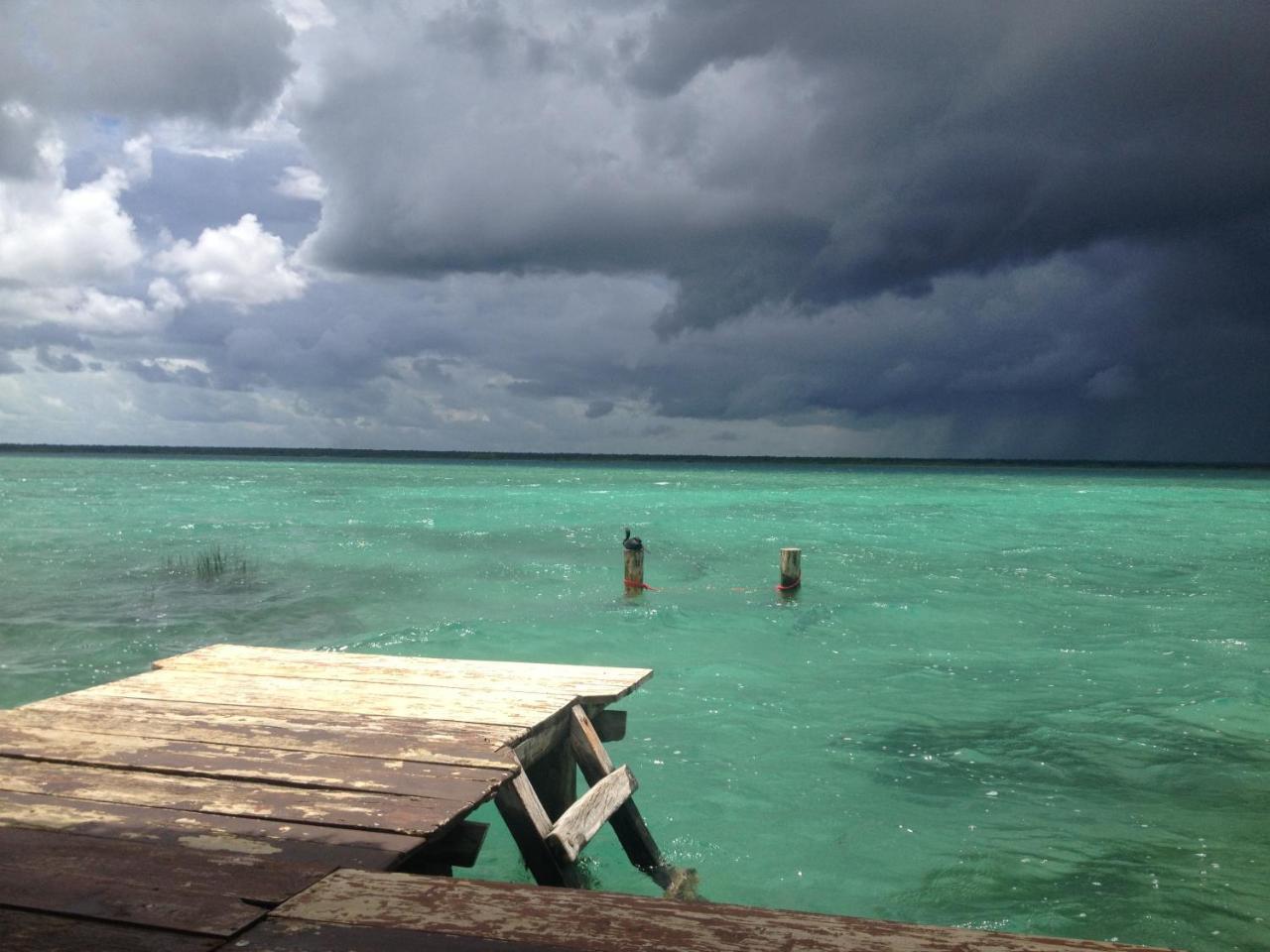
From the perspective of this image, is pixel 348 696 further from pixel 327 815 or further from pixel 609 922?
pixel 609 922

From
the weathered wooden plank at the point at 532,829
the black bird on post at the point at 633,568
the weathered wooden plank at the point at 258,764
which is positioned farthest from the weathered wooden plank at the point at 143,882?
the black bird on post at the point at 633,568

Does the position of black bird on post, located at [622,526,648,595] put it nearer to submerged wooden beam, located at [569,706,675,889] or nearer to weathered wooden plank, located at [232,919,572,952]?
submerged wooden beam, located at [569,706,675,889]

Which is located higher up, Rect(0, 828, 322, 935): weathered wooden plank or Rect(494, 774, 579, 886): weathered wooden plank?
Rect(0, 828, 322, 935): weathered wooden plank

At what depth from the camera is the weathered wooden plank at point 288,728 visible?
459 centimetres

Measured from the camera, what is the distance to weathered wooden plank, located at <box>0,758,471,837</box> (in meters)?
3.66

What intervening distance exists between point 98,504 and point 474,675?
1781 inches

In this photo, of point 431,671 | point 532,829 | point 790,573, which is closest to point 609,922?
point 532,829

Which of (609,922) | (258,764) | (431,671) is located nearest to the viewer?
(609,922)

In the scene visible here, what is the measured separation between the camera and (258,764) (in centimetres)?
435

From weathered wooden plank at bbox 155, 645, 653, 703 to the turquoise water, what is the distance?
1339mm

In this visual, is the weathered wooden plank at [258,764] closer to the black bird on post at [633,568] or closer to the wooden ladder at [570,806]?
the wooden ladder at [570,806]

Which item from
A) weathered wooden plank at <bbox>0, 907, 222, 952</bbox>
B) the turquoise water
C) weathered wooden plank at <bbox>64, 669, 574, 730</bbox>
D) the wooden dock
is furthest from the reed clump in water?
weathered wooden plank at <bbox>0, 907, 222, 952</bbox>

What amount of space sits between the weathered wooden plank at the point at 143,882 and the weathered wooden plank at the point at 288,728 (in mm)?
1442

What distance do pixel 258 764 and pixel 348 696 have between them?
1309 millimetres
